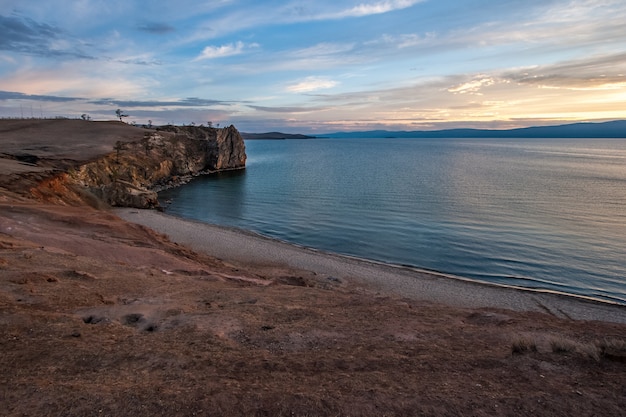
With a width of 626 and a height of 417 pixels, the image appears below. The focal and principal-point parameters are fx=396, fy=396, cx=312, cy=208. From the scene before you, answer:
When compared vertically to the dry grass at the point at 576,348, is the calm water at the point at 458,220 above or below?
below

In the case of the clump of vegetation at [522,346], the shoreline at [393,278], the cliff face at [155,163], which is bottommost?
the shoreline at [393,278]

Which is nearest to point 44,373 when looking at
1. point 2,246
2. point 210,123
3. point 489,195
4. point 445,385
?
point 445,385

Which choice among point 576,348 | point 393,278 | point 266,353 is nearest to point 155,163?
point 393,278

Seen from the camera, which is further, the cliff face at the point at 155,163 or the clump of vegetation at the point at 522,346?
the cliff face at the point at 155,163

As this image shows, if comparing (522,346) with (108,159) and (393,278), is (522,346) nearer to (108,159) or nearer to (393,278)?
(393,278)

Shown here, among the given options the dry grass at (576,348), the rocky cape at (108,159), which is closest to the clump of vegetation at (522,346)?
the dry grass at (576,348)

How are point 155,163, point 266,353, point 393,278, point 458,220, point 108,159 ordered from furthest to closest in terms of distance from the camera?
point 155,163 → point 108,159 → point 458,220 → point 393,278 → point 266,353

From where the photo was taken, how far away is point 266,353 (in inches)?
348

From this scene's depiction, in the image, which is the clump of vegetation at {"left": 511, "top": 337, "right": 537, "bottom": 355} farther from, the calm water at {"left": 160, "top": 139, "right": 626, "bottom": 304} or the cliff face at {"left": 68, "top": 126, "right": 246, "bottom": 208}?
the cliff face at {"left": 68, "top": 126, "right": 246, "bottom": 208}

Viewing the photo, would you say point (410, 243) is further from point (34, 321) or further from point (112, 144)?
point (112, 144)

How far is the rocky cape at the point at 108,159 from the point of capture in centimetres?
3600

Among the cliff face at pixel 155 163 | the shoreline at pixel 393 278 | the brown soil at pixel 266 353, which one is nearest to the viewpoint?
the brown soil at pixel 266 353

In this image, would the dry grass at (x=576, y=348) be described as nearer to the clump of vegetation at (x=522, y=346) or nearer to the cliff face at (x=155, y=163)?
the clump of vegetation at (x=522, y=346)

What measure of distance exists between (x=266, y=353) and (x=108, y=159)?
54988mm
